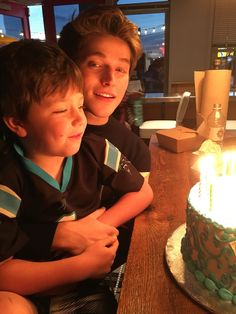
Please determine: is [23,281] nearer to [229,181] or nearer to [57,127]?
[57,127]

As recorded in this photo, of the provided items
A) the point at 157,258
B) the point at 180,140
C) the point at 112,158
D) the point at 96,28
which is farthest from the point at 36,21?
the point at 157,258

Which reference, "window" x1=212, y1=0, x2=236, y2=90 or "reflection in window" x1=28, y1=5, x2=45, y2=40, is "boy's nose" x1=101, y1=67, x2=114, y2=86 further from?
"reflection in window" x1=28, y1=5, x2=45, y2=40

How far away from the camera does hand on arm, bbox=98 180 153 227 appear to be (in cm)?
96

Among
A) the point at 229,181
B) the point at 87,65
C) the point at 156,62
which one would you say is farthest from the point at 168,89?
the point at 229,181

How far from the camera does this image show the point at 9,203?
29.9 inches

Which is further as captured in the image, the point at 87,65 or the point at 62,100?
the point at 87,65

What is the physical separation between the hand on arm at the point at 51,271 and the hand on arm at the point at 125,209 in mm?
118

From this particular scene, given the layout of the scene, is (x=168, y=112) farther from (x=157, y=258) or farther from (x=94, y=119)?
(x=157, y=258)

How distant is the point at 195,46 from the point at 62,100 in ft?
17.8

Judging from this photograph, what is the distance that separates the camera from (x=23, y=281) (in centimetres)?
76

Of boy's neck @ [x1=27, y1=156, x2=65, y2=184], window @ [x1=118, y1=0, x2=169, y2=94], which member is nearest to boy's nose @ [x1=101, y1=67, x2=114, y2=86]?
boy's neck @ [x1=27, y1=156, x2=65, y2=184]

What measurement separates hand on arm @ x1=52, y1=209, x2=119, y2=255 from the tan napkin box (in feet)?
2.73

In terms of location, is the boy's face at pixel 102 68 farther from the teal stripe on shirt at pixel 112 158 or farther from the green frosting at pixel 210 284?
the green frosting at pixel 210 284

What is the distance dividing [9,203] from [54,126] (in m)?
0.23
